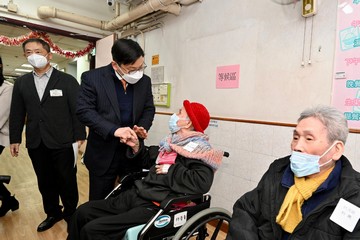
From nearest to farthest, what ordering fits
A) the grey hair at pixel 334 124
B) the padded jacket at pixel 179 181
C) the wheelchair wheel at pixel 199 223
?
the grey hair at pixel 334 124
the wheelchair wheel at pixel 199 223
the padded jacket at pixel 179 181

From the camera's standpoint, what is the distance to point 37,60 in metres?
2.05

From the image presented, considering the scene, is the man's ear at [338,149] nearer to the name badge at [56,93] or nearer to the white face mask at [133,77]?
the white face mask at [133,77]

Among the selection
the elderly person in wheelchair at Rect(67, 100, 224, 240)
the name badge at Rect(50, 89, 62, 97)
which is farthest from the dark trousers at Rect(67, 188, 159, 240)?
the name badge at Rect(50, 89, 62, 97)

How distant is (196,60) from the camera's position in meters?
2.78

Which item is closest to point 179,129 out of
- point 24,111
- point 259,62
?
point 259,62

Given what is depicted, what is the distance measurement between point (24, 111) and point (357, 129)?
257 cm

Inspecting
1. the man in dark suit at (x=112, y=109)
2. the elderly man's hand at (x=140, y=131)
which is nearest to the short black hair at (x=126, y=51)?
the man in dark suit at (x=112, y=109)

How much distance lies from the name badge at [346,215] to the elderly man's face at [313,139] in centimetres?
18

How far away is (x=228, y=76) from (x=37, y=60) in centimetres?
167

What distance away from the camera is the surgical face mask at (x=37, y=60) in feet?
6.70

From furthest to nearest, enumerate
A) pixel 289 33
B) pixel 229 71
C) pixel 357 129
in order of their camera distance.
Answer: pixel 229 71, pixel 289 33, pixel 357 129

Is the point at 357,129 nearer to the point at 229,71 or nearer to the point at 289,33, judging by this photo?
the point at 289,33

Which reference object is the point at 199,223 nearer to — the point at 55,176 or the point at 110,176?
the point at 110,176

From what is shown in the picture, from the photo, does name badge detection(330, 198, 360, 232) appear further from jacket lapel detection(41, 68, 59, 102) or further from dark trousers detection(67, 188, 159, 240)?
jacket lapel detection(41, 68, 59, 102)
